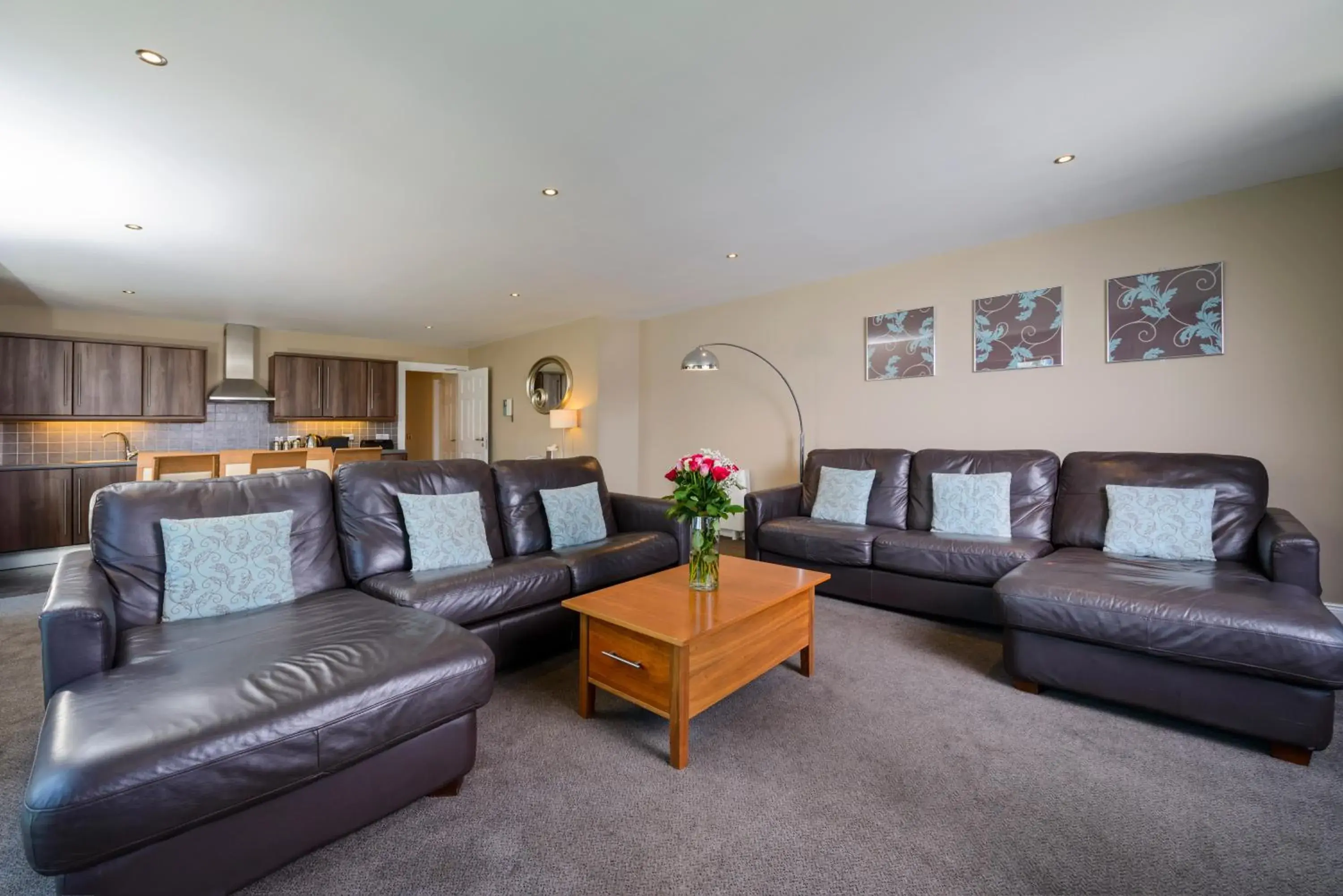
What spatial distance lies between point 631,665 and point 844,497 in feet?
8.28

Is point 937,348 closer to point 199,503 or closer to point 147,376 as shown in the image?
point 199,503

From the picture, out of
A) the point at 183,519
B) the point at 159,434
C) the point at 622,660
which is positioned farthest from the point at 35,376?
the point at 622,660

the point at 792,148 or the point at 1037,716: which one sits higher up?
the point at 792,148

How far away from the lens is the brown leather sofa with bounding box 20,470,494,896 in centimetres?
112

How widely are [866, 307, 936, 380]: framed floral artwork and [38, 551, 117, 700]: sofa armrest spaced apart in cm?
467

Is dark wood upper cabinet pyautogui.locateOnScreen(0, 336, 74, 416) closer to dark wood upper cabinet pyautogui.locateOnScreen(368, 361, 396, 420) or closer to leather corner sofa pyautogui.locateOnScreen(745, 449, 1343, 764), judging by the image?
dark wood upper cabinet pyautogui.locateOnScreen(368, 361, 396, 420)

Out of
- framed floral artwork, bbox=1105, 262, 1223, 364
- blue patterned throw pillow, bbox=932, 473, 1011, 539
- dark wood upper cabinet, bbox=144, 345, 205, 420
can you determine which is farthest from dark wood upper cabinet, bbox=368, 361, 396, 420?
framed floral artwork, bbox=1105, 262, 1223, 364

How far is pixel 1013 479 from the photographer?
3.61m

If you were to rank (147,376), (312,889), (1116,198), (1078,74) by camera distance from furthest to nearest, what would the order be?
(147,376), (1116,198), (1078,74), (312,889)

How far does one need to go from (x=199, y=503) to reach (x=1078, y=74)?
3.85 meters

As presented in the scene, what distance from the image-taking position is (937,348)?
4.34 meters

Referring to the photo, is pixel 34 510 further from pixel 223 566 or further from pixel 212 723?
pixel 212 723

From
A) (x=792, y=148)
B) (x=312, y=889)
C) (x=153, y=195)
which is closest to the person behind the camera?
(x=312, y=889)

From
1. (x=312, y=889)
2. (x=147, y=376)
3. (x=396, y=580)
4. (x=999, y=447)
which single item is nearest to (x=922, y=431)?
(x=999, y=447)
